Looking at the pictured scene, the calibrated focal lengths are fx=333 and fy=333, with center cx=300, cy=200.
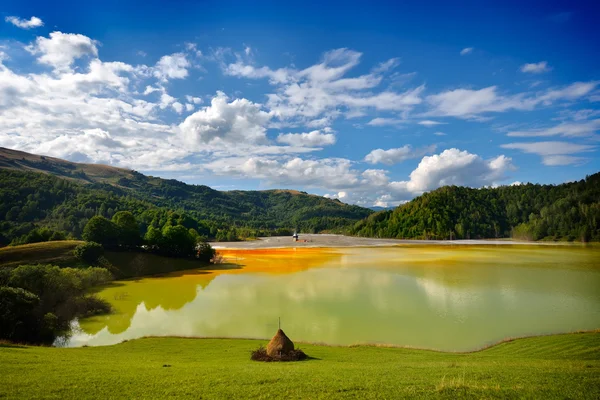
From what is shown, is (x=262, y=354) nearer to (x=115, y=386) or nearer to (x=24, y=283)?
(x=115, y=386)

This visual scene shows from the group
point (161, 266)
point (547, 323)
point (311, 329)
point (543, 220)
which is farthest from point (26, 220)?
point (543, 220)

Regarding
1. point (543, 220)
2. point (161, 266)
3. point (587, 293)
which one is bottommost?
point (161, 266)

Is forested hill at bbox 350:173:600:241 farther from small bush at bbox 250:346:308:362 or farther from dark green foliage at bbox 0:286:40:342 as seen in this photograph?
dark green foliage at bbox 0:286:40:342

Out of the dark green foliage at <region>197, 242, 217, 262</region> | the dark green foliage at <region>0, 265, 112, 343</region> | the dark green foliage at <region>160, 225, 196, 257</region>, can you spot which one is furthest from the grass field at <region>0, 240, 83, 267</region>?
the dark green foliage at <region>197, 242, 217, 262</region>

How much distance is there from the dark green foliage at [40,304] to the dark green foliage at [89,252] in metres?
14.7

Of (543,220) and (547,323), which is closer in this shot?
(547,323)

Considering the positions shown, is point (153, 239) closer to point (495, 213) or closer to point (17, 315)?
point (17, 315)

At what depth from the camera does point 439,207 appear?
577 feet

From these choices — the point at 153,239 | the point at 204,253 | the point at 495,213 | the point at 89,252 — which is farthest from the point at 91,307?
the point at 495,213

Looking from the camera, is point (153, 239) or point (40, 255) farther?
point (153, 239)

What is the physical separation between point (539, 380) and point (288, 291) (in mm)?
32738

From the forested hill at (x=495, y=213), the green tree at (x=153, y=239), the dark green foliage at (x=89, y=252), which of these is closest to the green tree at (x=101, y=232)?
the dark green foliage at (x=89, y=252)

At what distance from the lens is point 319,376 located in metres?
13.9

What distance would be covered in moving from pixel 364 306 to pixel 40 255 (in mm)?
49752
